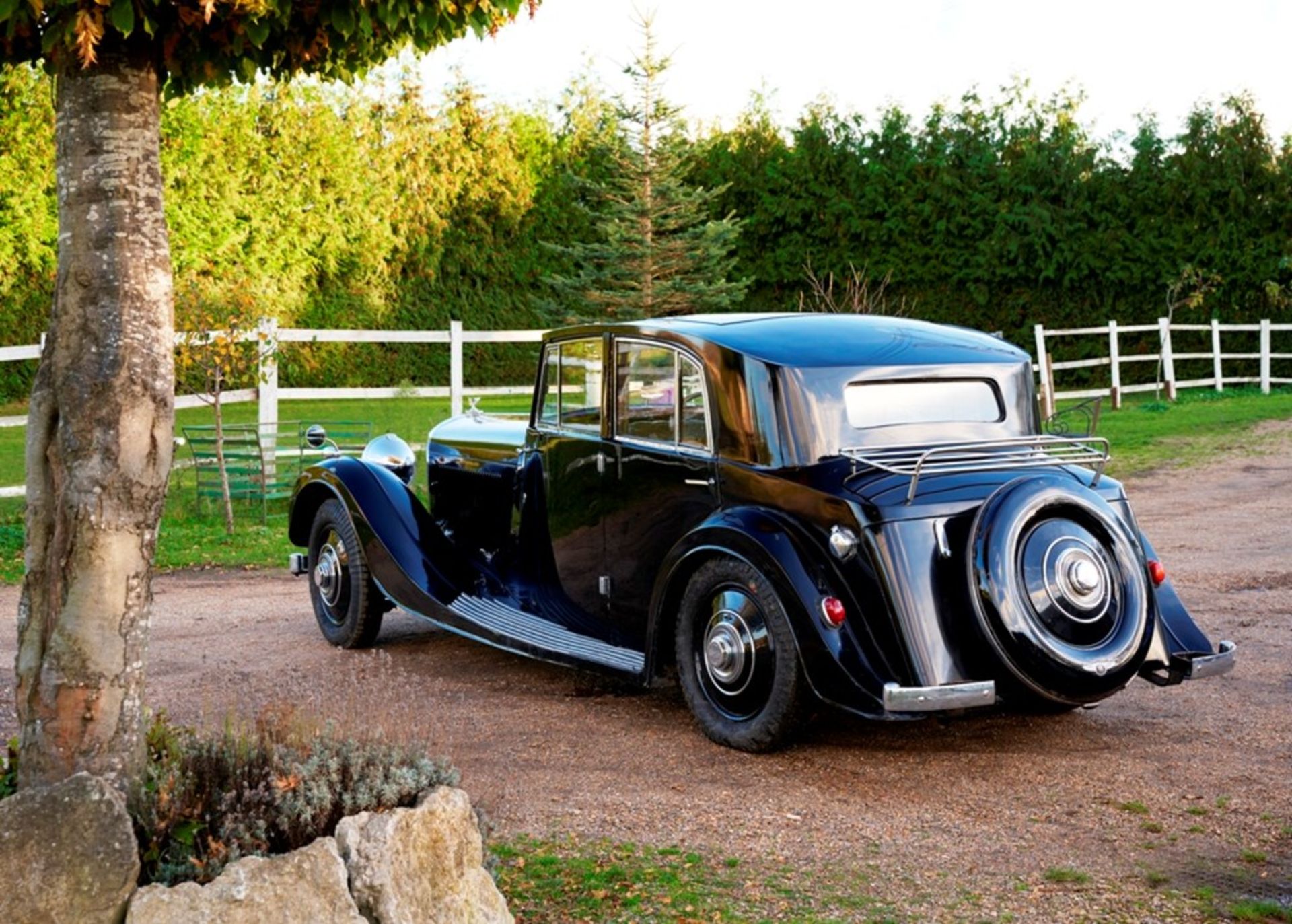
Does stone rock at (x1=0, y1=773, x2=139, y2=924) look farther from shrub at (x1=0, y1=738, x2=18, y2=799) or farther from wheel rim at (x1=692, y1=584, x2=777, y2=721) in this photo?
wheel rim at (x1=692, y1=584, x2=777, y2=721)

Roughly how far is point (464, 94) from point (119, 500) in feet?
74.1

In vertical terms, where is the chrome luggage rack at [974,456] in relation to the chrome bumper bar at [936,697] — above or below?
above

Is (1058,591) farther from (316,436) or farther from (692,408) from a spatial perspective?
(316,436)

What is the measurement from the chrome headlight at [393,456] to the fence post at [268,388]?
4.79m

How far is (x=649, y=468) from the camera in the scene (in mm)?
6344

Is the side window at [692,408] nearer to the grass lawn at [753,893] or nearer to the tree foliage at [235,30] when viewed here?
the grass lawn at [753,893]

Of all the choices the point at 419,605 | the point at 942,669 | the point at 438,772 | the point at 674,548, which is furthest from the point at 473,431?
the point at 438,772

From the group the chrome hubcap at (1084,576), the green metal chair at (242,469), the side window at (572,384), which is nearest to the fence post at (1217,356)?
the green metal chair at (242,469)

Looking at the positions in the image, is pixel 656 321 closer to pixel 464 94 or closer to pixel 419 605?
pixel 419 605

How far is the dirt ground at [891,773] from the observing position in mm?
4414

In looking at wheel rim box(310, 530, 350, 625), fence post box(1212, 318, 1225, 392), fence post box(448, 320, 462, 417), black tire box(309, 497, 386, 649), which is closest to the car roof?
black tire box(309, 497, 386, 649)

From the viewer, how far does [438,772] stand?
13.1ft

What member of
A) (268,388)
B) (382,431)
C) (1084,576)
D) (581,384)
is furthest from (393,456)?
(382,431)

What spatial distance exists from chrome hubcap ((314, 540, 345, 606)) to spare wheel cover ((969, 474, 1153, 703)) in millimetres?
3839
